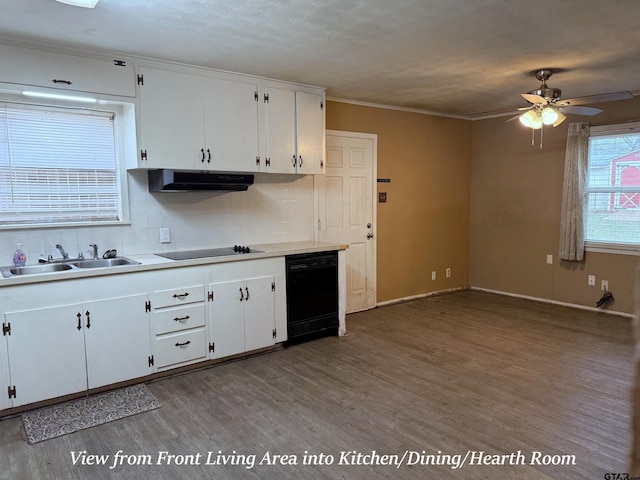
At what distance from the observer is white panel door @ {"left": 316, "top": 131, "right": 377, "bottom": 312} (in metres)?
5.11

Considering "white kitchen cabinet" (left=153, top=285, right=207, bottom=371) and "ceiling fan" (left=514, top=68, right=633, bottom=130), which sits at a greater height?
"ceiling fan" (left=514, top=68, right=633, bottom=130)

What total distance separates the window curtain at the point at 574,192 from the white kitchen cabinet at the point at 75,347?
4.87 meters

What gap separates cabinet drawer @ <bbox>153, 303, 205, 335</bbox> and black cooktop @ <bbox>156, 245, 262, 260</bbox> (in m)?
0.43

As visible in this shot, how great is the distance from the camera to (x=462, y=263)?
667 cm

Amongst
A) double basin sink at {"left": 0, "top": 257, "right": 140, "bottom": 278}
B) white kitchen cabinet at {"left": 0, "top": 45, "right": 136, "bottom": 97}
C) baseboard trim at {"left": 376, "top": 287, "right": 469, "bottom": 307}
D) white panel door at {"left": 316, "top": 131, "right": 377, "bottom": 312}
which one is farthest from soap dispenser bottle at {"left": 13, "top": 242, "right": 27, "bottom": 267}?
baseboard trim at {"left": 376, "top": 287, "right": 469, "bottom": 307}

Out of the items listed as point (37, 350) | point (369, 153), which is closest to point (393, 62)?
point (369, 153)

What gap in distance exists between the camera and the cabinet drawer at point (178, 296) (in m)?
3.46

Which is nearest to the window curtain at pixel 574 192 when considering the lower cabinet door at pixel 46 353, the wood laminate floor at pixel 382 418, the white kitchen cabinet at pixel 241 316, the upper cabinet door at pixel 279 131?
the wood laminate floor at pixel 382 418

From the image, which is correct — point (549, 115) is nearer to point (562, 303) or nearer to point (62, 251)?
point (562, 303)

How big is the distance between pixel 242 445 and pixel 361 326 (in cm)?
245

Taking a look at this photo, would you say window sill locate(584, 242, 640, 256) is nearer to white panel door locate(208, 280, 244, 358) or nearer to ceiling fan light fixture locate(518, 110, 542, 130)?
ceiling fan light fixture locate(518, 110, 542, 130)

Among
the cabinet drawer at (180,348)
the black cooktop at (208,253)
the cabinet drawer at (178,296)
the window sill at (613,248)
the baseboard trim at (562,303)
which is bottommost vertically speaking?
the baseboard trim at (562,303)

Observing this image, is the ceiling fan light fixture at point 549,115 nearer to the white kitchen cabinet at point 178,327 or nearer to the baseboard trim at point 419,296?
the baseboard trim at point 419,296

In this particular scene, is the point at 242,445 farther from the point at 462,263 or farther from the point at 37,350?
the point at 462,263
